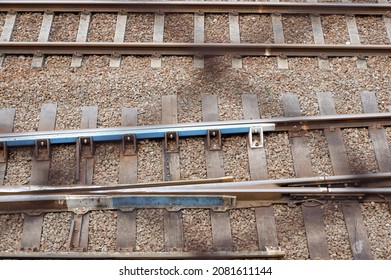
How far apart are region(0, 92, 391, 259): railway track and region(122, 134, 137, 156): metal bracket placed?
0.5 inches

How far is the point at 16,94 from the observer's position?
635 centimetres

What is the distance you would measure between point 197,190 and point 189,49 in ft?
7.50

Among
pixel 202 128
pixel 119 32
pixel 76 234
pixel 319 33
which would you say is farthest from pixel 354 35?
pixel 76 234

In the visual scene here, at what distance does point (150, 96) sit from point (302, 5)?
9.12ft

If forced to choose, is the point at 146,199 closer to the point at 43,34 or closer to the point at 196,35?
the point at 196,35

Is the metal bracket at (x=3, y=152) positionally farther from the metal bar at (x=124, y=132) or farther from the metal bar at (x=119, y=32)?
the metal bar at (x=119, y=32)

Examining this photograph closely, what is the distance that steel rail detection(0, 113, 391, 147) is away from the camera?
5.86 meters

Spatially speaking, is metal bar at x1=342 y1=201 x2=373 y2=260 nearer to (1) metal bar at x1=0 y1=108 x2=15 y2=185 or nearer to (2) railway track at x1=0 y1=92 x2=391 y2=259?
(2) railway track at x1=0 y1=92 x2=391 y2=259

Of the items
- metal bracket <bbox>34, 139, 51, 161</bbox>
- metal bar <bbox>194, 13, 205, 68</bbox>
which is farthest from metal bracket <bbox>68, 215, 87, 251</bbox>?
metal bar <bbox>194, 13, 205, 68</bbox>

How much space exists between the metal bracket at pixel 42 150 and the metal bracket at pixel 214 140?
6.43 ft

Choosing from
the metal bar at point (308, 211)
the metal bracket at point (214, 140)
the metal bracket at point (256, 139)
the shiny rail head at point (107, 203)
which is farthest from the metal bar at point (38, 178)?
the metal bar at point (308, 211)

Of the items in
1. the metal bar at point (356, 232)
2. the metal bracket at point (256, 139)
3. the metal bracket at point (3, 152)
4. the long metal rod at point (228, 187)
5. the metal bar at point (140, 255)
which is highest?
the metal bracket at point (256, 139)

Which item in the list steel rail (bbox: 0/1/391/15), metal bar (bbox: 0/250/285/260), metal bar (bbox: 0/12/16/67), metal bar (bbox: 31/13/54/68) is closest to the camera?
metal bar (bbox: 0/250/285/260)

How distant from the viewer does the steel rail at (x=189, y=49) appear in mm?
6707
